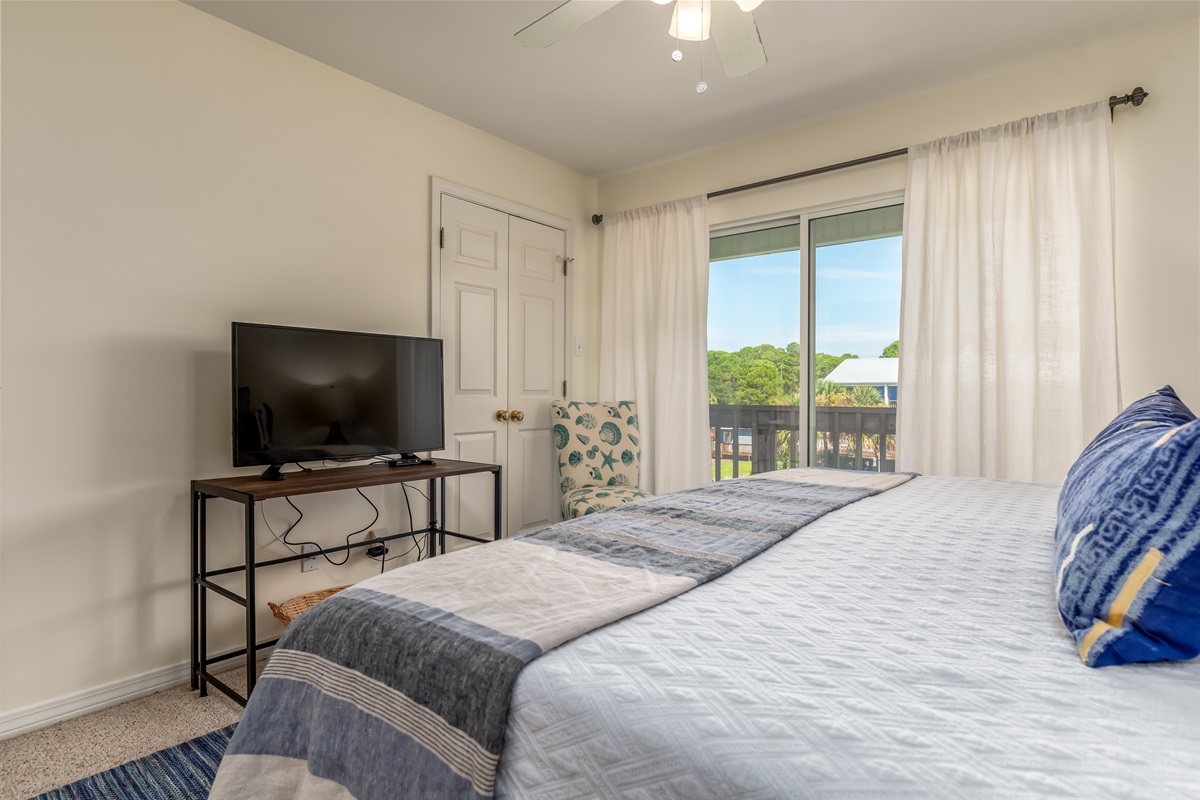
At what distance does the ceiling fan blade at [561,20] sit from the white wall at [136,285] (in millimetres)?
1298

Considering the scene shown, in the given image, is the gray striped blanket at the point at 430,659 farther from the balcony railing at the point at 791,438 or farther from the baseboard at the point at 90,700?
the balcony railing at the point at 791,438

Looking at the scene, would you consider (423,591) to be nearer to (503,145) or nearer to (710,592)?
(710,592)

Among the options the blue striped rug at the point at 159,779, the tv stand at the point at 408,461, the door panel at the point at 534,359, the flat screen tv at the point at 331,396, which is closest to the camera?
the blue striped rug at the point at 159,779

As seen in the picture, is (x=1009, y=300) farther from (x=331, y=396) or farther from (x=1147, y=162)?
(x=331, y=396)

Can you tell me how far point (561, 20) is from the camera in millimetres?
1919

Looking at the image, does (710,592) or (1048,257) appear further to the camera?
(1048,257)

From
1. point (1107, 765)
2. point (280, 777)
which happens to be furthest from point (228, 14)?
point (1107, 765)

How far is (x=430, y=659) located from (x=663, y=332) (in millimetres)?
3229

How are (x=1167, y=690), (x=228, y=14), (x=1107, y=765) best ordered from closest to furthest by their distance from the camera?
(x=1107, y=765)
(x=1167, y=690)
(x=228, y=14)

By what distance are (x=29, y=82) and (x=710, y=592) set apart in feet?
8.60

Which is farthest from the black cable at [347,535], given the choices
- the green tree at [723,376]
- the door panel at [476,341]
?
the green tree at [723,376]

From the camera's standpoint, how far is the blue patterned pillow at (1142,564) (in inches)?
28.6

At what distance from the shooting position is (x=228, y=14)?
2402 mm

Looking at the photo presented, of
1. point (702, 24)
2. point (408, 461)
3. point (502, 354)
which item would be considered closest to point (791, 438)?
point (502, 354)
